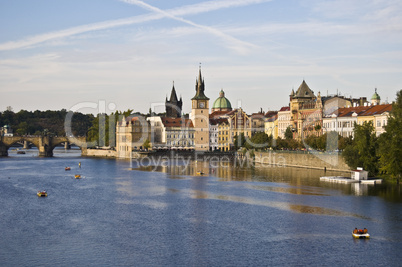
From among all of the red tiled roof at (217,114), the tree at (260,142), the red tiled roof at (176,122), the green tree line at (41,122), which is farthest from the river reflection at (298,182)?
the green tree line at (41,122)

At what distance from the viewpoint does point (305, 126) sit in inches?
4006

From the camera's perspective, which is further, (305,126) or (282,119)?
(282,119)

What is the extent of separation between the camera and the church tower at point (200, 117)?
121 m

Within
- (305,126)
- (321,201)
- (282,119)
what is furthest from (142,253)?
(282,119)

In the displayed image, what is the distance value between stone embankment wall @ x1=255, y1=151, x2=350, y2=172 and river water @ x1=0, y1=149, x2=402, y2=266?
1116 centimetres

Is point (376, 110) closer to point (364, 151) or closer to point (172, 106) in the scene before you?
point (364, 151)

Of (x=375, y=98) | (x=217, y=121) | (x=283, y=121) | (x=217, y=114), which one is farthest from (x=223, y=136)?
(x=375, y=98)

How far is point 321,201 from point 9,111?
154 m

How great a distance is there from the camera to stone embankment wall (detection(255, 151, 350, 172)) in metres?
66.6

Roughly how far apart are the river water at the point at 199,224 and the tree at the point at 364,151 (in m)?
5.74

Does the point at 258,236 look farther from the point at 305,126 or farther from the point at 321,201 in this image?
the point at 305,126

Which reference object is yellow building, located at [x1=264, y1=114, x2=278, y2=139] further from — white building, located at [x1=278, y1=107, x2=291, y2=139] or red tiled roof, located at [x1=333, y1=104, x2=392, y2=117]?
red tiled roof, located at [x1=333, y1=104, x2=392, y2=117]

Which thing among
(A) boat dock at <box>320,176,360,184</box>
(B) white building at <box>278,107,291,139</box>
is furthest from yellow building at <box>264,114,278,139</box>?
(A) boat dock at <box>320,176,360,184</box>

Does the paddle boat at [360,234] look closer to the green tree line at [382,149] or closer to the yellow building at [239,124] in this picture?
the green tree line at [382,149]
